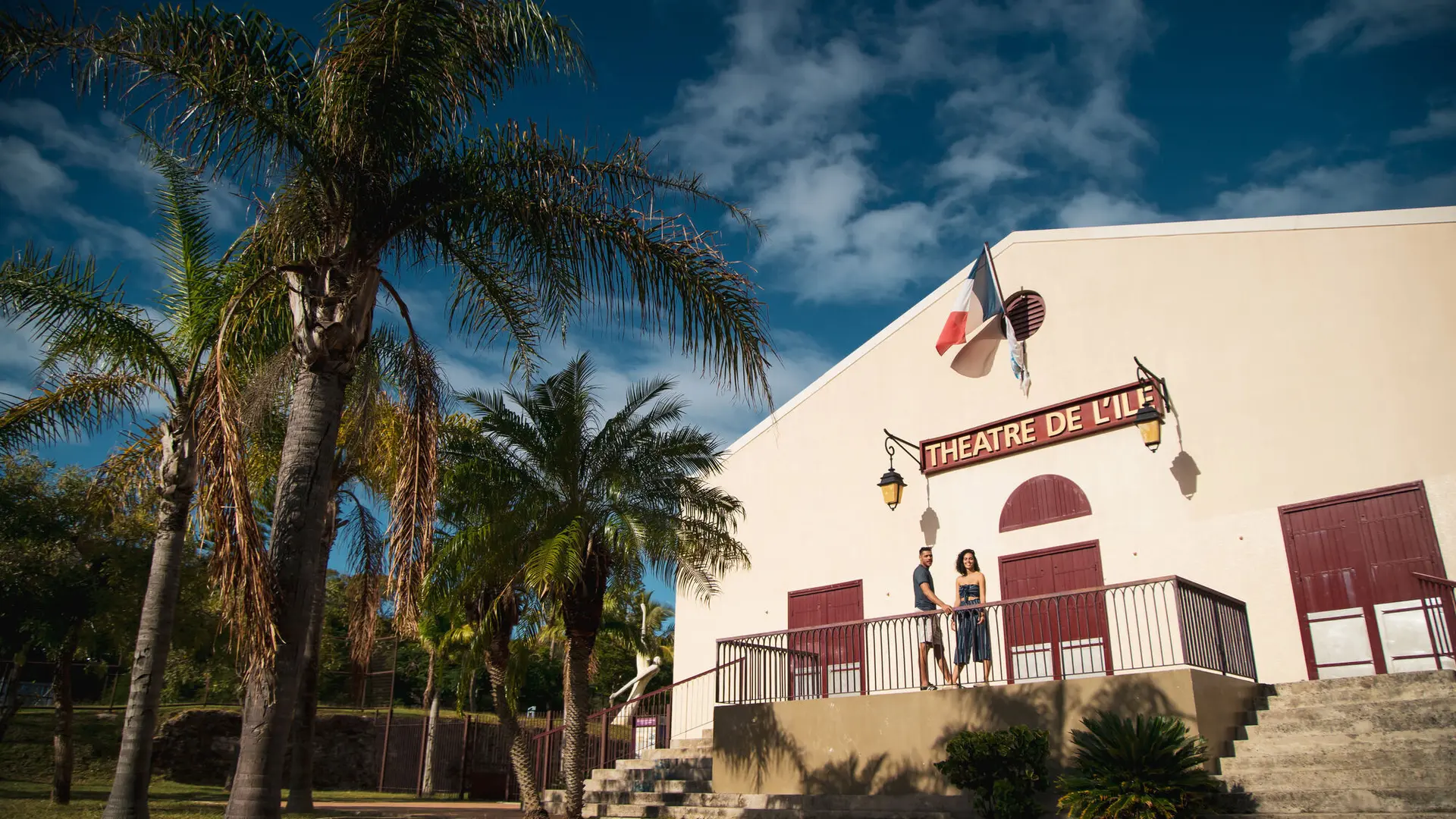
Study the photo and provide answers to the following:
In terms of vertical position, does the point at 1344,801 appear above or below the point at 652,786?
above

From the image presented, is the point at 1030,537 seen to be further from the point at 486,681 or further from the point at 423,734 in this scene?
the point at 486,681

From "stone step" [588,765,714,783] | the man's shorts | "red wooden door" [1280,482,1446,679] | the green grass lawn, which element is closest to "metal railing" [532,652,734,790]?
"stone step" [588,765,714,783]

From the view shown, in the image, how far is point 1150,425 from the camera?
41.6 ft

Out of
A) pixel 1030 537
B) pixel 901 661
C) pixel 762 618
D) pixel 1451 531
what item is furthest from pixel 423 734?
pixel 1451 531

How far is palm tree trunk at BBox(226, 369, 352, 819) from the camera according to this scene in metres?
6.37

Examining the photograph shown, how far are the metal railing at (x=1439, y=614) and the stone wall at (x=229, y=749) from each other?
19566 mm

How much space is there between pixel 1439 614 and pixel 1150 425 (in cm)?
372

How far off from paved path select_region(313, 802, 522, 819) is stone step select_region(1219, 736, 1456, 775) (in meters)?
10.6

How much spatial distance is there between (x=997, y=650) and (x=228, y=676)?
873 inches

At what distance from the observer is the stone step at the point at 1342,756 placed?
8062 mm

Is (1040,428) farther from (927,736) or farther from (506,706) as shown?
(506,706)

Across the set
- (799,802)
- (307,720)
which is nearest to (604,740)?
(307,720)

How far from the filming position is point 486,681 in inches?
1416

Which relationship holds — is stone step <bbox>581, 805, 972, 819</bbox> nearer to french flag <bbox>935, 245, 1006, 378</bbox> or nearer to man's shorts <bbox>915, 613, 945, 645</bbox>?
man's shorts <bbox>915, 613, 945, 645</bbox>
